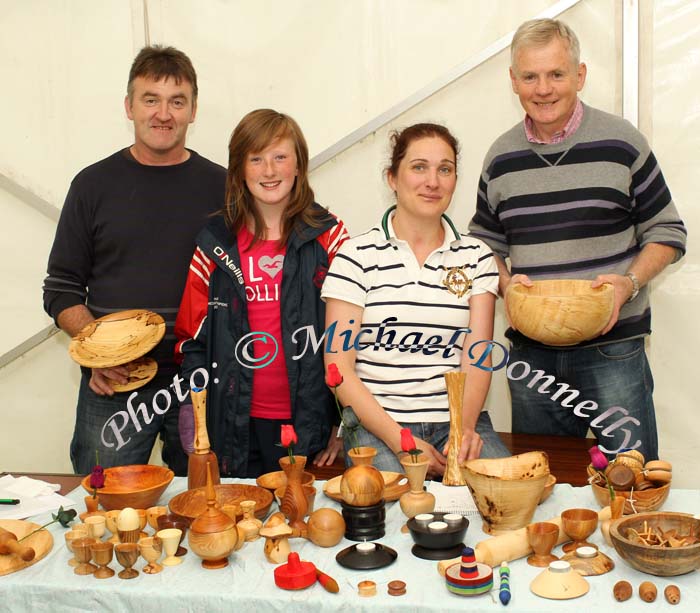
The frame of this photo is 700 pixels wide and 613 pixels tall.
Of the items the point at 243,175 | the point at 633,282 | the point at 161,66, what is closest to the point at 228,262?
the point at 243,175

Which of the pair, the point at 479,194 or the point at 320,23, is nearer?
the point at 479,194

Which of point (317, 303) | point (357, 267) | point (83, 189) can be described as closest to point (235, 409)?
point (317, 303)

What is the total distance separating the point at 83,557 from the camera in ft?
5.05

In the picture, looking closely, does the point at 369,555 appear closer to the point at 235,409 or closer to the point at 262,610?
the point at 262,610

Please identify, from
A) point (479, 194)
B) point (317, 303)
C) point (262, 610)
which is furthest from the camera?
point (479, 194)

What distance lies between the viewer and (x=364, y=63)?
129 inches

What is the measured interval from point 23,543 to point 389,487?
2.46 feet

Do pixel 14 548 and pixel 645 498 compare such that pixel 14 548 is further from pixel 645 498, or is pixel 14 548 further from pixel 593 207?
pixel 593 207

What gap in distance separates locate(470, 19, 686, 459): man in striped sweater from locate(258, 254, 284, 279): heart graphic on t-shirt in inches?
26.5

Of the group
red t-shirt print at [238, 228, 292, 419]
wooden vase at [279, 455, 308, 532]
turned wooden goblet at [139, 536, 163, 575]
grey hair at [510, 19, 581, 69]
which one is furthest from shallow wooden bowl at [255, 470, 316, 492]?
grey hair at [510, 19, 581, 69]

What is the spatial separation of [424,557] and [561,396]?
1299 mm

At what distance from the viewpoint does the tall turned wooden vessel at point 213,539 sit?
59.0 inches

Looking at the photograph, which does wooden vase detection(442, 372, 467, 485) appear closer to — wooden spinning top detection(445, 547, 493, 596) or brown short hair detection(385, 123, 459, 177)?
wooden spinning top detection(445, 547, 493, 596)

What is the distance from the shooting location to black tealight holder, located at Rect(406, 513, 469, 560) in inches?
59.6
